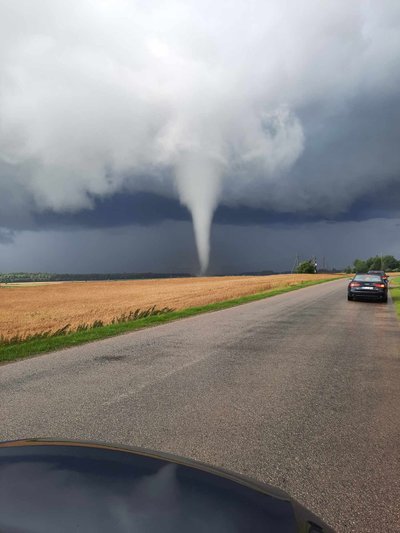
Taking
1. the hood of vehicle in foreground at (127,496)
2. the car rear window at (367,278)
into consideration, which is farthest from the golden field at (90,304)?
the hood of vehicle in foreground at (127,496)

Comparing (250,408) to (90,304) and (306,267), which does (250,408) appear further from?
(306,267)

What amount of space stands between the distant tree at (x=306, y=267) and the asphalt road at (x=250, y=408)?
138 metres

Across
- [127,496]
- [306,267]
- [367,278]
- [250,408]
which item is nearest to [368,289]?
[367,278]

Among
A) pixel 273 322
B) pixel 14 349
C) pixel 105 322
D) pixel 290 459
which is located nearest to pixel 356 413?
pixel 290 459

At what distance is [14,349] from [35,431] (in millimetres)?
6090

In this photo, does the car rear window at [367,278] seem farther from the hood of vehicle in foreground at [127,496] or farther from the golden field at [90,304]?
the hood of vehicle in foreground at [127,496]

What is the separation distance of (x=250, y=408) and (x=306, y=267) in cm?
14391

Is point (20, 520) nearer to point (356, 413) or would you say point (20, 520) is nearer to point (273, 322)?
point (356, 413)

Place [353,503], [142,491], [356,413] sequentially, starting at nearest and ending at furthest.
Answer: [142,491] → [353,503] → [356,413]

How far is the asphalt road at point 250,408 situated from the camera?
10.8ft

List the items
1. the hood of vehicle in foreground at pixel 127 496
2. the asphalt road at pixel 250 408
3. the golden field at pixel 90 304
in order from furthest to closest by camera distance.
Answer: the golden field at pixel 90 304
the asphalt road at pixel 250 408
the hood of vehicle in foreground at pixel 127 496

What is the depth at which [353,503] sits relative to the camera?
115 inches

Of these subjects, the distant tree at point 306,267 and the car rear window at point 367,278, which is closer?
the car rear window at point 367,278

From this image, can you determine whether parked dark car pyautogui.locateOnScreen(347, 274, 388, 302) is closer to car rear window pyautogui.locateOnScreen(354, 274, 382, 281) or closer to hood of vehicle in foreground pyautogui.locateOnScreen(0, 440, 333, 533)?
car rear window pyautogui.locateOnScreen(354, 274, 382, 281)
